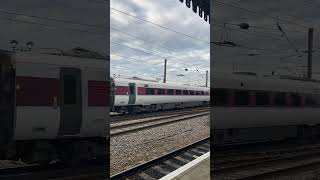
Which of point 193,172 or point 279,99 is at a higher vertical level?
point 279,99

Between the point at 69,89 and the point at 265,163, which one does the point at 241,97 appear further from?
the point at 69,89

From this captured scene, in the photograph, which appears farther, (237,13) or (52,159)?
(237,13)

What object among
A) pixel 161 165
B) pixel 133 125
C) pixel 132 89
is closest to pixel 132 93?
pixel 132 89

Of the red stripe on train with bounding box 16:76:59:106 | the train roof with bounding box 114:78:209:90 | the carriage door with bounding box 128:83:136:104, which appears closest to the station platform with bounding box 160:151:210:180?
the red stripe on train with bounding box 16:76:59:106

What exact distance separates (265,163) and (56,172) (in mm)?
3050

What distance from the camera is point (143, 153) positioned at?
10.1 m

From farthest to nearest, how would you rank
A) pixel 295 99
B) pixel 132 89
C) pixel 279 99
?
pixel 132 89, pixel 295 99, pixel 279 99

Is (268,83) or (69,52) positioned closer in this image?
(69,52)

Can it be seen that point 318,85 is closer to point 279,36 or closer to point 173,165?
point 279,36

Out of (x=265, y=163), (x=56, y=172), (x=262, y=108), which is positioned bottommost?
(x=265, y=163)

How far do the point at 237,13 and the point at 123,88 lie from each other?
20.2m

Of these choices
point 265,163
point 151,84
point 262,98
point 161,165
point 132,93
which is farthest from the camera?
point 151,84

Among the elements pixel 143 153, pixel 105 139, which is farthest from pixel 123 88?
pixel 105 139

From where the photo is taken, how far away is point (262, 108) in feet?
15.9
